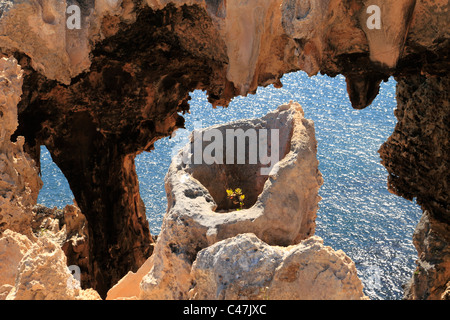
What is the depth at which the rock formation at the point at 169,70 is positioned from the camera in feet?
13.0

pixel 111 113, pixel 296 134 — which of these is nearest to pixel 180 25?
pixel 111 113

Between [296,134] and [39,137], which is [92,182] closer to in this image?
[39,137]

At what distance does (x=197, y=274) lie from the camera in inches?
89.7

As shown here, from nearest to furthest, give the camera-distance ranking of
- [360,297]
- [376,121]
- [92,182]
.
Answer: [360,297], [92,182], [376,121]

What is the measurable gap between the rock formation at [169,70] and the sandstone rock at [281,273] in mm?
2049

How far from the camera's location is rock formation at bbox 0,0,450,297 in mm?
3975

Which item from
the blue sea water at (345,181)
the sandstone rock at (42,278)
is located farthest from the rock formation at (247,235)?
the blue sea water at (345,181)

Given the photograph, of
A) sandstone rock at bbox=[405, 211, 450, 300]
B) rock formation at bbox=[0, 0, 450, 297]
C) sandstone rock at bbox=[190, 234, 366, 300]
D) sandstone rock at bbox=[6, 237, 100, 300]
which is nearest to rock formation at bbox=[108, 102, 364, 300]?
sandstone rock at bbox=[190, 234, 366, 300]

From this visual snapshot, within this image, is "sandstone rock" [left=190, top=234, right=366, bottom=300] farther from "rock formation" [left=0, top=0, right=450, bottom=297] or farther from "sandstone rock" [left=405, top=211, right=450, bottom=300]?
"sandstone rock" [left=405, top=211, right=450, bottom=300]

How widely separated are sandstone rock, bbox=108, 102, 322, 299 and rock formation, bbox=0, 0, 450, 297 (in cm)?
125

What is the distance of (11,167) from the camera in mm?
3545

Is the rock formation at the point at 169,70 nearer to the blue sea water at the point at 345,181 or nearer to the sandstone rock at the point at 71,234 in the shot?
the sandstone rock at the point at 71,234

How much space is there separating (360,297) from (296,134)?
1.02 m

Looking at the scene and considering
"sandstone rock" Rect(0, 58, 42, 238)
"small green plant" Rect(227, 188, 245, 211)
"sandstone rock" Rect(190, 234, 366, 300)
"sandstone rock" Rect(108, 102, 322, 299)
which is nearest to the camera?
"sandstone rock" Rect(190, 234, 366, 300)
